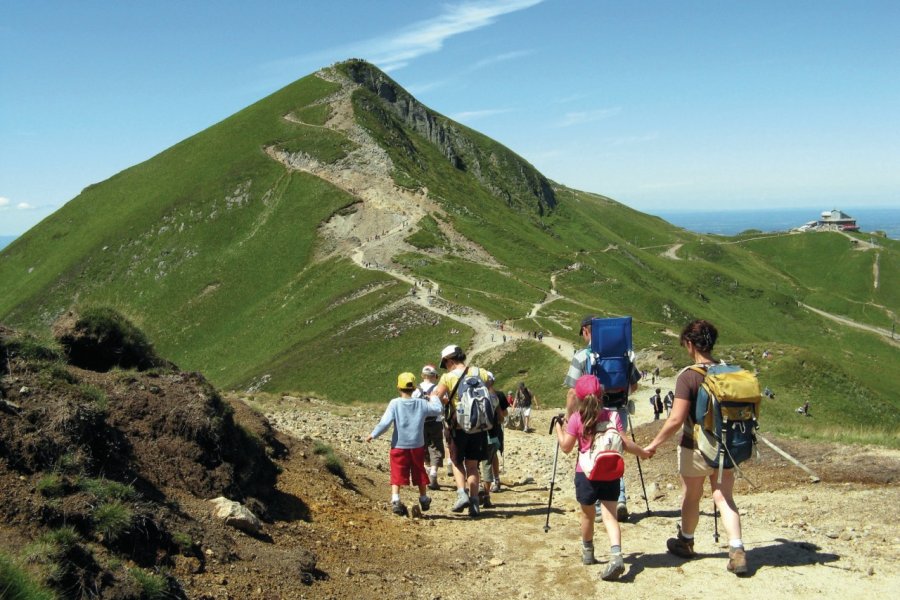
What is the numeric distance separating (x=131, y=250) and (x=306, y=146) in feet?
110

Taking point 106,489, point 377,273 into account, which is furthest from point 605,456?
point 377,273

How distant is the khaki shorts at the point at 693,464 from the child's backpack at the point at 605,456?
828mm

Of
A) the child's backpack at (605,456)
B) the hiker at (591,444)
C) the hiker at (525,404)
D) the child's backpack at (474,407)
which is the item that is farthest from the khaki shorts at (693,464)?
the hiker at (525,404)

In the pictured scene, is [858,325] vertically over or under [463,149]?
under

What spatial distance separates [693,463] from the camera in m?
8.34

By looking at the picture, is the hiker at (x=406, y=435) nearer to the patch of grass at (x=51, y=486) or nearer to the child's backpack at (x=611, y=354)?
the child's backpack at (x=611, y=354)

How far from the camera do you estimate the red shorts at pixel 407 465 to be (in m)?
11.6

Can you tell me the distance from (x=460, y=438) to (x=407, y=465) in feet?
3.61

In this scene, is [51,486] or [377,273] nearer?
[51,486]

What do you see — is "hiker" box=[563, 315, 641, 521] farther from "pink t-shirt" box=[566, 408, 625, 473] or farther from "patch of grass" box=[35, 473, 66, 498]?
"patch of grass" box=[35, 473, 66, 498]

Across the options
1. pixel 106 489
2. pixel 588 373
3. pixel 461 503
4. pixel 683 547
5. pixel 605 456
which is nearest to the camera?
pixel 106 489

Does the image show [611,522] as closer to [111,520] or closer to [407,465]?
[407,465]

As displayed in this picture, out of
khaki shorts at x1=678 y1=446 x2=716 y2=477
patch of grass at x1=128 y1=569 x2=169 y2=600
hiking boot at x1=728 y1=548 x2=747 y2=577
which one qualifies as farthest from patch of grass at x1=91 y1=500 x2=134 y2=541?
hiking boot at x1=728 y1=548 x2=747 y2=577

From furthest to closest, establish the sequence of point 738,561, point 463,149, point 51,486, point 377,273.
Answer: point 463,149 → point 377,273 → point 738,561 → point 51,486
